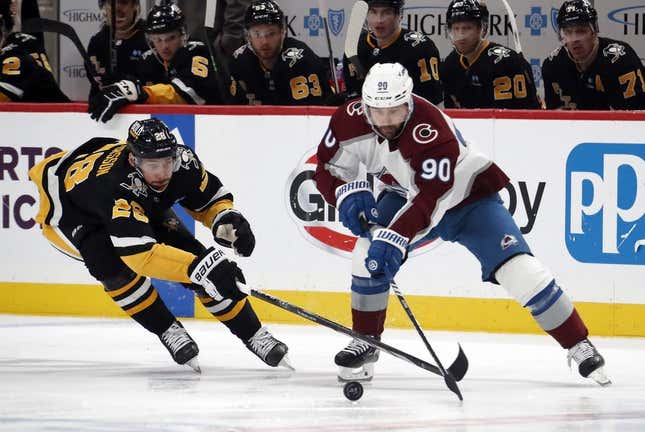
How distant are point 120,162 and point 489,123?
172 cm

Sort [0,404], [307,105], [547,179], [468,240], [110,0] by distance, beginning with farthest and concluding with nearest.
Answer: [110,0]
[307,105]
[547,179]
[468,240]
[0,404]

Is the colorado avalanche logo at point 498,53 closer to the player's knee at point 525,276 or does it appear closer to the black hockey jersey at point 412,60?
the black hockey jersey at point 412,60

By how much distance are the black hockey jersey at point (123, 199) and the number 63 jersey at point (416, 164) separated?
0.52 m

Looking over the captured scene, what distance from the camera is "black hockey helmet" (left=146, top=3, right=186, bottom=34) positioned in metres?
6.82

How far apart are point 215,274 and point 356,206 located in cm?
55

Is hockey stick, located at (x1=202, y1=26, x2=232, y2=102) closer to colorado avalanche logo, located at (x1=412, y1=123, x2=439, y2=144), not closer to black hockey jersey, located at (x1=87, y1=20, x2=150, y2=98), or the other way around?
black hockey jersey, located at (x1=87, y1=20, x2=150, y2=98)

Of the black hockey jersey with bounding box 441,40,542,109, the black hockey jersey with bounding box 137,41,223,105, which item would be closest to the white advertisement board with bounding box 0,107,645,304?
the black hockey jersey with bounding box 137,41,223,105

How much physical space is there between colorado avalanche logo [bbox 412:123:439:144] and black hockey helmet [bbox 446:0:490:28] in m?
1.91

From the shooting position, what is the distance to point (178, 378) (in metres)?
5.30

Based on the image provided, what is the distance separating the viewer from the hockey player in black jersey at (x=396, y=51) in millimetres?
6645

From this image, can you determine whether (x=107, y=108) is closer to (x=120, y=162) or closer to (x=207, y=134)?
(x=207, y=134)

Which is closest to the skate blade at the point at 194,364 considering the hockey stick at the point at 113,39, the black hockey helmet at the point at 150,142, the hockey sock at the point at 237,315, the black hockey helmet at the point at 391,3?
the hockey sock at the point at 237,315

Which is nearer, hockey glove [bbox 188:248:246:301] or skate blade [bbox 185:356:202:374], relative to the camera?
hockey glove [bbox 188:248:246:301]

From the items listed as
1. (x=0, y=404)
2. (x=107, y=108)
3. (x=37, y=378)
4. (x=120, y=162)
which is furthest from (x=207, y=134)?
(x=0, y=404)
